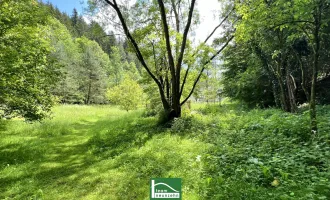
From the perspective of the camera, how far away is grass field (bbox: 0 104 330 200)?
3.38m

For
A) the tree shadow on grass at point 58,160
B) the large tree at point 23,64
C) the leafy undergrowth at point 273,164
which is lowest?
the tree shadow on grass at point 58,160

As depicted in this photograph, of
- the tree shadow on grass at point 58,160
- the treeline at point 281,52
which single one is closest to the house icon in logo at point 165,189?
the tree shadow on grass at point 58,160

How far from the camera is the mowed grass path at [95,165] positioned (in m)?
4.32

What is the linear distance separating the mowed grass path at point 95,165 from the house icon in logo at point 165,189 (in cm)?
87

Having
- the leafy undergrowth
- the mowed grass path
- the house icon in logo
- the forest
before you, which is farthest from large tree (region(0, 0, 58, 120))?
the leafy undergrowth

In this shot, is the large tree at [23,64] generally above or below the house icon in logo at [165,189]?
above

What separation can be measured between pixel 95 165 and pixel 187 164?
2.72 metres

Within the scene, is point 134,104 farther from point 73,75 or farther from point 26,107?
point 26,107

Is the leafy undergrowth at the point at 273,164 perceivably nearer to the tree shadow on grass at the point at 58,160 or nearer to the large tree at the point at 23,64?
the tree shadow on grass at the point at 58,160

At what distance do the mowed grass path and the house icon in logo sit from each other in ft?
2.86

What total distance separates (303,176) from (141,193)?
2.80m

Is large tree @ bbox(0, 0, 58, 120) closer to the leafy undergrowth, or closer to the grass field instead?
the grass field

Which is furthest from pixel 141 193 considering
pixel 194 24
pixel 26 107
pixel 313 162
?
pixel 194 24

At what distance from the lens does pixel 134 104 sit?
26.7 m
